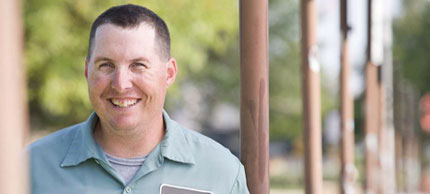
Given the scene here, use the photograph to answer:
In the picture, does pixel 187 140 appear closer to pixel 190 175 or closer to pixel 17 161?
pixel 190 175

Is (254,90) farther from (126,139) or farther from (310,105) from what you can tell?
(310,105)

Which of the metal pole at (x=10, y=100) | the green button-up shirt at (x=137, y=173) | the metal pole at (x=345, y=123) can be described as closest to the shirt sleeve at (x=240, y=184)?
the green button-up shirt at (x=137, y=173)

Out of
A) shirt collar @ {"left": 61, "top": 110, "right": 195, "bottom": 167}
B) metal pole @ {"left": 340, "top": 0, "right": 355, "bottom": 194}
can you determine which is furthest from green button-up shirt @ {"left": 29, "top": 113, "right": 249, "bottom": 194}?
metal pole @ {"left": 340, "top": 0, "right": 355, "bottom": 194}

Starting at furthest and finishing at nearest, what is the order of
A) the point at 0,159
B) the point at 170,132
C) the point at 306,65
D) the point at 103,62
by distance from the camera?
the point at 306,65 < the point at 170,132 < the point at 103,62 < the point at 0,159

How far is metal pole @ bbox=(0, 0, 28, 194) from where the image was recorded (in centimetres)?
123

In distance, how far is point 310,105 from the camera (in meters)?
4.26

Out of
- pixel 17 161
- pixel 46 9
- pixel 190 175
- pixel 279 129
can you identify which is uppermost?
pixel 46 9

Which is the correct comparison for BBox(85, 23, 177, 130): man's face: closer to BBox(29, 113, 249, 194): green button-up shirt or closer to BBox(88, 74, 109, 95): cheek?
BBox(88, 74, 109, 95): cheek

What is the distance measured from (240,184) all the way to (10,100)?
1556 mm

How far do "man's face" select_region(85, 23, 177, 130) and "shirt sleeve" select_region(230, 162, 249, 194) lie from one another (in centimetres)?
39

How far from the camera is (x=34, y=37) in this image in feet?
35.1

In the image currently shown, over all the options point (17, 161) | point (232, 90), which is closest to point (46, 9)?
point (17, 161)

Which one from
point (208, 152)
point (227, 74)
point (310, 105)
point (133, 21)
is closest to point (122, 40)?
point (133, 21)

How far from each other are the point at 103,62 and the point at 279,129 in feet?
82.1
